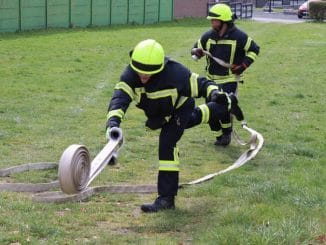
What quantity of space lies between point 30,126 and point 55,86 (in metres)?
A: 4.15

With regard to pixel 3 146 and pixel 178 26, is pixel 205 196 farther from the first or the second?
pixel 178 26

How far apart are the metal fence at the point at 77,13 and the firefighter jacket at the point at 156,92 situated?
68.0 feet

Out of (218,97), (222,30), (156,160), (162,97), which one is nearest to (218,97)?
(218,97)

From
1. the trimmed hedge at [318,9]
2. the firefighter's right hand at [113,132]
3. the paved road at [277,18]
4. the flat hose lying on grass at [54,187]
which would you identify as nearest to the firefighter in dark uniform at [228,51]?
the flat hose lying on grass at [54,187]

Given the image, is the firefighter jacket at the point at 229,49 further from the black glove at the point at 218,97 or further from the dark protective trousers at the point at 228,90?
the black glove at the point at 218,97

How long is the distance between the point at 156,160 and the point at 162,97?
2.48m

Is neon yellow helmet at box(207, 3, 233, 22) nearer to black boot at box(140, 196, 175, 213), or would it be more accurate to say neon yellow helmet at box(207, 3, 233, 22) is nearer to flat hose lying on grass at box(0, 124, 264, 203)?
flat hose lying on grass at box(0, 124, 264, 203)

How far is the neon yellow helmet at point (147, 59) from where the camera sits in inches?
224

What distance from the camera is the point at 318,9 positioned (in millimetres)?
39812

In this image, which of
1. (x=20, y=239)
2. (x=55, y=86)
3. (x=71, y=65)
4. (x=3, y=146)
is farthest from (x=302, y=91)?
(x=20, y=239)

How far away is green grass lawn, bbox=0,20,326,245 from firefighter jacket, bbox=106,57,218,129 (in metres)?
0.89

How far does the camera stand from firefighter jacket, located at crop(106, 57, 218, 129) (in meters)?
5.96

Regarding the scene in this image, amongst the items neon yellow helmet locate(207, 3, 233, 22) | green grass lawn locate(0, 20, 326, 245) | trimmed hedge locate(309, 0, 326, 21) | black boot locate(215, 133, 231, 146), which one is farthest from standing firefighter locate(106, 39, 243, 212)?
trimmed hedge locate(309, 0, 326, 21)

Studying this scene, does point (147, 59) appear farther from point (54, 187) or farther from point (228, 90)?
point (228, 90)
